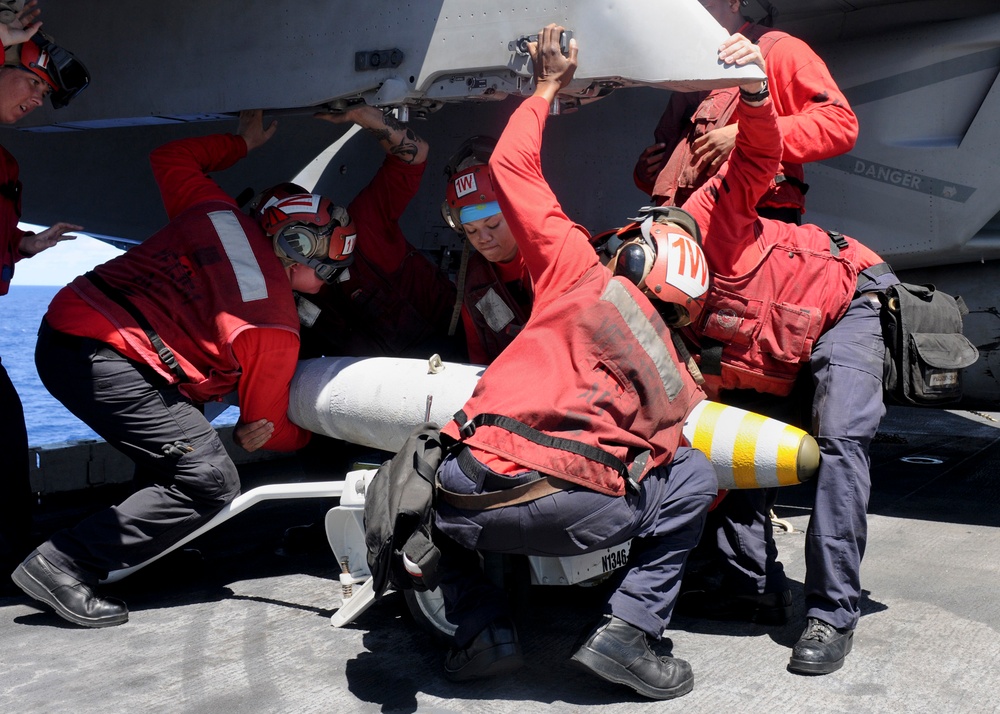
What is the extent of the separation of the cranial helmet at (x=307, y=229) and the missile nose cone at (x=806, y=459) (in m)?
2.35

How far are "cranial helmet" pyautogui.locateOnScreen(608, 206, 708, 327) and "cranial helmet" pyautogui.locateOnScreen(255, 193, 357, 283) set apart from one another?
5.13 feet

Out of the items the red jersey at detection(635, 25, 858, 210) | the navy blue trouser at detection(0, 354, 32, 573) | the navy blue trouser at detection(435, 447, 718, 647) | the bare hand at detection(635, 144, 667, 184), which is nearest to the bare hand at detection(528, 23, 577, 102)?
the red jersey at detection(635, 25, 858, 210)

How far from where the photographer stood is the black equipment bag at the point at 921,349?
12.1 ft

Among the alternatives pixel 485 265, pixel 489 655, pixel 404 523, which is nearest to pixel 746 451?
pixel 489 655

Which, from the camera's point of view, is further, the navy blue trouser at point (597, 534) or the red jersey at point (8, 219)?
the red jersey at point (8, 219)

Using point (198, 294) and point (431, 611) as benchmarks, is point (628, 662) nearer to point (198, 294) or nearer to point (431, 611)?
point (431, 611)

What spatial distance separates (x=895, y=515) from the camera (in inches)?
205

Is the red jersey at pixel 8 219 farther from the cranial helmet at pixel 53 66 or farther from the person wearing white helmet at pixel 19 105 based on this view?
the cranial helmet at pixel 53 66

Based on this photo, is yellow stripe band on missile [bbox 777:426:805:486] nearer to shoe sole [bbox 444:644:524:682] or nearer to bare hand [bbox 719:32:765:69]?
shoe sole [bbox 444:644:524:682]

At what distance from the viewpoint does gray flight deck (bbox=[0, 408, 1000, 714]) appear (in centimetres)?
309

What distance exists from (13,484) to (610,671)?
3.01 m

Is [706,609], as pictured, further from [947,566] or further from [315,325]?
[315,325]

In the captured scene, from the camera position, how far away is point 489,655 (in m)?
3.17

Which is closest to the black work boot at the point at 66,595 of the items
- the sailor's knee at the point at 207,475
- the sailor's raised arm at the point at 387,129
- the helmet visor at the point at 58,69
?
the sailor's knee at the point at 207,475
